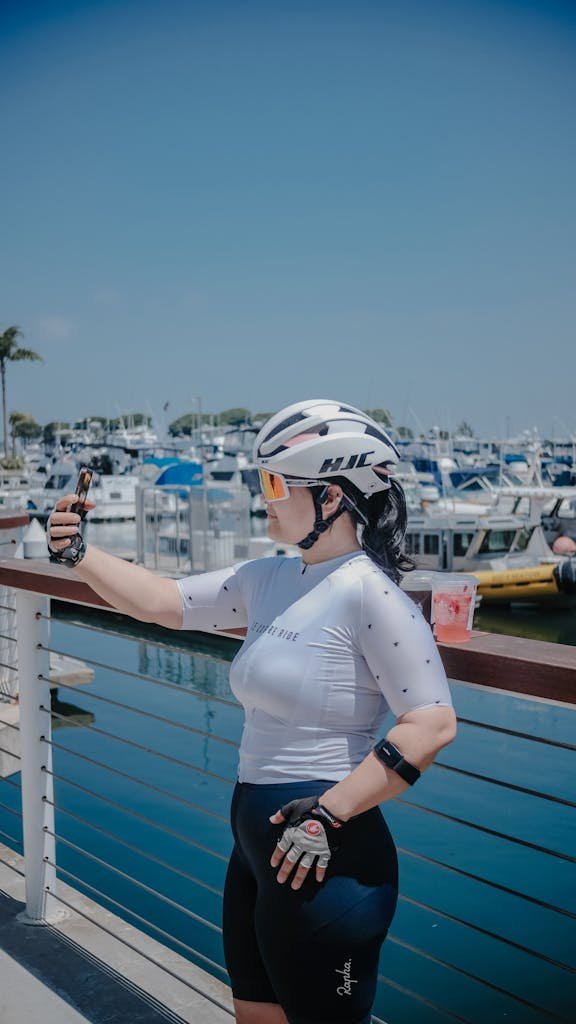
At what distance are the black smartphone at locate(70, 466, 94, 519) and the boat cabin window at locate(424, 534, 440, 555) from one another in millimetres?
20940

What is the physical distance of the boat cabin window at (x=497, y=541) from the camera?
22500 millimetres

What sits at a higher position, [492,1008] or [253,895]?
[253,895]

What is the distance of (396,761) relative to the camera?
1406 millimetres

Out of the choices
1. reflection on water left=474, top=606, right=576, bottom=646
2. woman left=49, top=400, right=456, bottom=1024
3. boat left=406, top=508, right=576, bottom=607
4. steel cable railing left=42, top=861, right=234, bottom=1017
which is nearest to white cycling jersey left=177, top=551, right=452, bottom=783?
woman left=49, top=400, right=456, bottom=1024

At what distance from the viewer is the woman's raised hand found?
187 cm

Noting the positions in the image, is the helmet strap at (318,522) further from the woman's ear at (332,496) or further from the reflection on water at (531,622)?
the reflection on water at (531,622)

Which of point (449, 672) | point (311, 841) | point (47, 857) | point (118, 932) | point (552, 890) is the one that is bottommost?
point (552, 890)

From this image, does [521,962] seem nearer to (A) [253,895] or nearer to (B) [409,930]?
(B) [409,930]

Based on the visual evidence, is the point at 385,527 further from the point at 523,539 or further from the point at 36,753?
the point at 523,539

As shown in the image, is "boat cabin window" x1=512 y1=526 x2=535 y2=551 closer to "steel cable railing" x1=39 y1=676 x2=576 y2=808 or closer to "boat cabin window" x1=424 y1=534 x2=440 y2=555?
"boat cabin window" x1=424 y1=534 x2=440 y2=555

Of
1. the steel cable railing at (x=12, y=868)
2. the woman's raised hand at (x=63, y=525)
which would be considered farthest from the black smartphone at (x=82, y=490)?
the steel cable railing at (x=12, y=868)

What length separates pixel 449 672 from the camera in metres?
1.71

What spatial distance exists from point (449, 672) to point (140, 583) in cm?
68

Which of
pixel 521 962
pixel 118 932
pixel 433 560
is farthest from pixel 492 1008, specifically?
pixel 433 560
